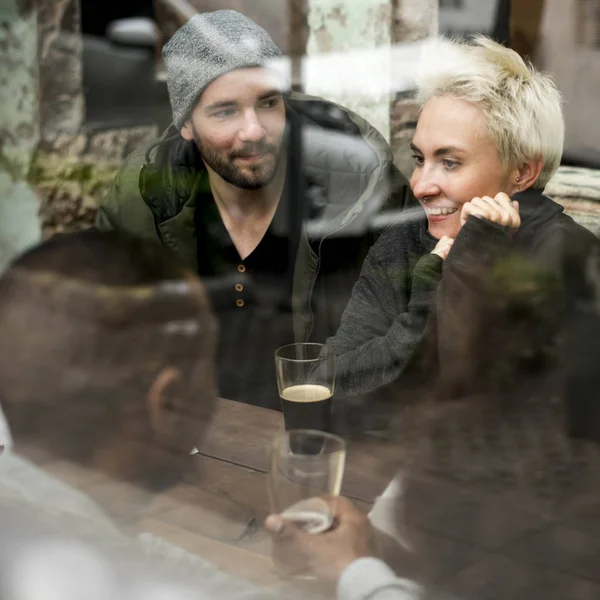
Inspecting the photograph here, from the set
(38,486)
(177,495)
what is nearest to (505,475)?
(177,495)

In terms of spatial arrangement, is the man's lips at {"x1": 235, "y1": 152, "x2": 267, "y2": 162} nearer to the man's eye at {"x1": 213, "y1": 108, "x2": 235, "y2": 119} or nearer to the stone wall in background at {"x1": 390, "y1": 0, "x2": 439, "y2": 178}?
the man's eye at {"x1": 213, "y1": 108, "x2": 235, "y2": 119}

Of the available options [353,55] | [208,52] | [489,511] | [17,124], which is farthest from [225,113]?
[489,511]

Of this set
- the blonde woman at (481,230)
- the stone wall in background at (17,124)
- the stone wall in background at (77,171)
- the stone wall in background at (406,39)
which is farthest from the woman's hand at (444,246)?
the stone wall in background at (17,124)

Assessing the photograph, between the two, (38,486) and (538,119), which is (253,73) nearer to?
(538,119)

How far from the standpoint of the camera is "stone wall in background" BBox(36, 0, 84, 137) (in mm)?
1678

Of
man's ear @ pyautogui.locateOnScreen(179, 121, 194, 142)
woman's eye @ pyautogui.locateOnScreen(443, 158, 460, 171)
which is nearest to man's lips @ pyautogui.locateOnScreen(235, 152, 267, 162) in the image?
man's ear @ pyautogui.locateOnScreen(179, 121, 194, 142)

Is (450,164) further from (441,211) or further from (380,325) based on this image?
(380,325)

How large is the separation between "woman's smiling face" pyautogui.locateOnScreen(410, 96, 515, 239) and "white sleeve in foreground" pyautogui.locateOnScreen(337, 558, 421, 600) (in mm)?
456

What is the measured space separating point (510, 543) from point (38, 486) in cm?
90

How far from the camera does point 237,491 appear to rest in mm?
1432

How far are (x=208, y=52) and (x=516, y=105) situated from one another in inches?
21.6

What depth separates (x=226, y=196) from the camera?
4.99 ft

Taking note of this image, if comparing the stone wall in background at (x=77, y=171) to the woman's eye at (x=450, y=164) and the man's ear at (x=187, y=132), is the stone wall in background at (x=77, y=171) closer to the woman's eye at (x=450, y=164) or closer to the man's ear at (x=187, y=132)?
the man's ear at (x=187, y=132)

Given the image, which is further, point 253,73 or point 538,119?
point 253,73
